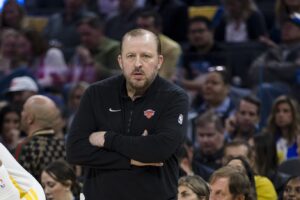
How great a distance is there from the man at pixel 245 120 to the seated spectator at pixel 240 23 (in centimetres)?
223

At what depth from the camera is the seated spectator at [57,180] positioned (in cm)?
926

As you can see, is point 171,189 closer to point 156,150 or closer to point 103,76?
point 156,150

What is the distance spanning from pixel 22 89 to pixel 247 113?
3.06 m

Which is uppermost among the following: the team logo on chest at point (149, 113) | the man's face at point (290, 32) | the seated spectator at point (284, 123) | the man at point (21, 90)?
the team logo on chest at point (149, 113)

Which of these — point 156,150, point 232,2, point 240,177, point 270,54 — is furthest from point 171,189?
point 232,2

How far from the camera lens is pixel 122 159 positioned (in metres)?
6.95

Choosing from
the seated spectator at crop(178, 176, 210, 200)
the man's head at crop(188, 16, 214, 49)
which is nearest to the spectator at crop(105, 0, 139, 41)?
the man's head at crop(188, 16, 214, 49)

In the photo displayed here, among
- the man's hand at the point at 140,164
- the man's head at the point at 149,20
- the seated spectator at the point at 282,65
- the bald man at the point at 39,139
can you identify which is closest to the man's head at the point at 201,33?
the man's head at the point at 149,20

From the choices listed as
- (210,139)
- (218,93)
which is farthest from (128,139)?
(218,93)

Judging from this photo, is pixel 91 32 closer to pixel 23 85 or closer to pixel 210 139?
pixel 23 85

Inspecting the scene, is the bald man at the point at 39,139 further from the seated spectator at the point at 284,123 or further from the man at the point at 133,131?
the seated spectator at the point at 284,123

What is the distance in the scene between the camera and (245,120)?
472 inches

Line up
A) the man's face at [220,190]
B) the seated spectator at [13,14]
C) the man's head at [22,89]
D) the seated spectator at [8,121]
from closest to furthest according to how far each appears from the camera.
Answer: the man's face at [220,190] < the seated spectator at [8,121] < the man's head at [22,89] < the seated spectator at [13,14]

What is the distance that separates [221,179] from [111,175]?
1884mm
